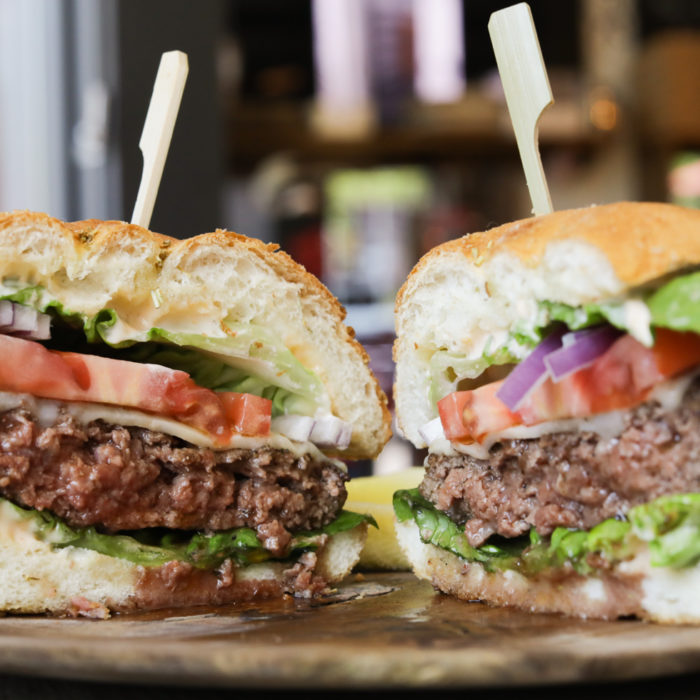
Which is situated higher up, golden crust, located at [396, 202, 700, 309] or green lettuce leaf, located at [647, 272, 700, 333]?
golden crust, located at [396, 202, 700, 309]

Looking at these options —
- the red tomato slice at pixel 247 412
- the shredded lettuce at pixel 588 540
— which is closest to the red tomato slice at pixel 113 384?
the red tomato slice at pixel 247 412

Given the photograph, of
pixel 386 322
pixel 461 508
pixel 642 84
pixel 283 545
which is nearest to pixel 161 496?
pixel 283 545

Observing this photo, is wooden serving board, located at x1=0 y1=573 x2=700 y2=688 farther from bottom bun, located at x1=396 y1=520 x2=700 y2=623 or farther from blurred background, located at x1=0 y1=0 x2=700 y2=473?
blurred background, located at x1=0 y1=0 x2=700 y2=473

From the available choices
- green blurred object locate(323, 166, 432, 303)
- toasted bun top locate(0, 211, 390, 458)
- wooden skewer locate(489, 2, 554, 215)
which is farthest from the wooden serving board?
green blurred object locate(323, 166, 432, 303)

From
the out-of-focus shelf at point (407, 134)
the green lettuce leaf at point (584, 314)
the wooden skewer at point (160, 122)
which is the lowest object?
the green lettuce leaf at point (584, 314)

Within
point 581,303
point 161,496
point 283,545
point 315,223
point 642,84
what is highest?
point 642,84

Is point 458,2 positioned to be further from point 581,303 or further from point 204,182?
point 581,303

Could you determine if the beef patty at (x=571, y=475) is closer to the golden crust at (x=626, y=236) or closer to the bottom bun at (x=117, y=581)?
the golden crust at (x=626, y=236)
